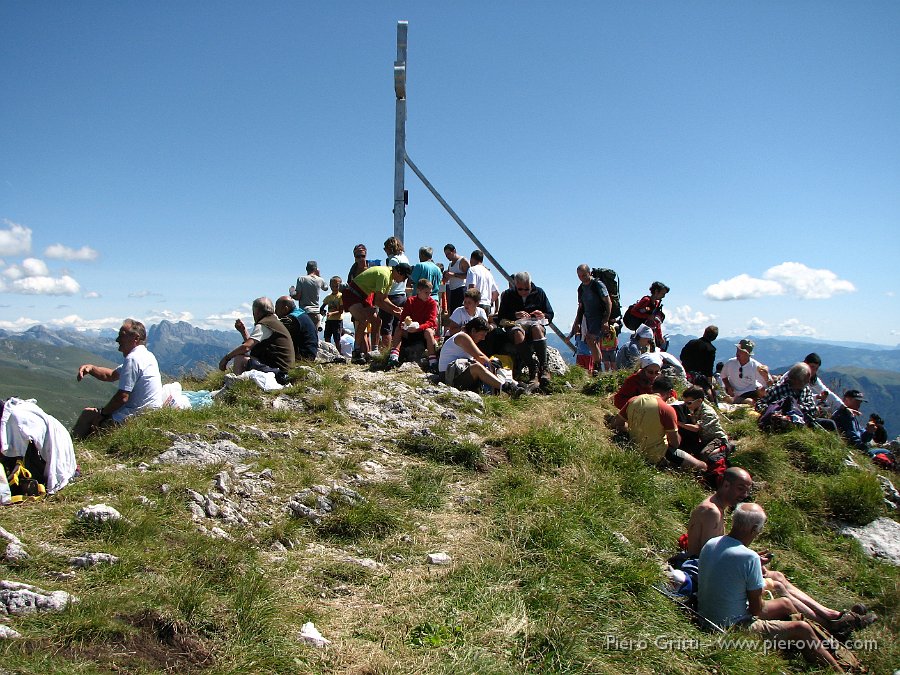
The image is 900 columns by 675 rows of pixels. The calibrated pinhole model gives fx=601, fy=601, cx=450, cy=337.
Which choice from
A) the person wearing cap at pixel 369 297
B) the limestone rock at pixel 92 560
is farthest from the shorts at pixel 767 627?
the person wearing cap at pixel 369 297

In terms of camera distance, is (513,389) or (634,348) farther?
(634,348)

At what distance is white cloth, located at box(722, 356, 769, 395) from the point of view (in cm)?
1371

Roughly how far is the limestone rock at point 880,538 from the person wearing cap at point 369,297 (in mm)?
8553

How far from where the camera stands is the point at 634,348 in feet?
44.2

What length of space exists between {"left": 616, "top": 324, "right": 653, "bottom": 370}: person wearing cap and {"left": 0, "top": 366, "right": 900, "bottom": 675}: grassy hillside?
3949mm

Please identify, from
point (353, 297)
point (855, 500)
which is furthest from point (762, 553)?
point (353, 297)

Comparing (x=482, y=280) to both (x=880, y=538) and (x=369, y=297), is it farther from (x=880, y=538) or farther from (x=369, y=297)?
(x=880, y=538)

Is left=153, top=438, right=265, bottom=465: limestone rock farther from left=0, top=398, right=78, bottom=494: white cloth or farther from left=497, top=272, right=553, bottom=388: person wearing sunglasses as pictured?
left=497, top=272, right=553, bottom=388: person wearing sunglasses

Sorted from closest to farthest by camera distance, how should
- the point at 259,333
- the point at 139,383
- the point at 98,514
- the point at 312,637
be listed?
the point at 312,637, the point at 98,514, the point at 139,383, the point at 259,333

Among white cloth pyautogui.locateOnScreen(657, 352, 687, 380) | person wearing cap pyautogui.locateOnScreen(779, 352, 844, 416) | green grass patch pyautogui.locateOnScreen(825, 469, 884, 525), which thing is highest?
white cloth pyautogui.locateOnScreen(657, 352, 687, 380)

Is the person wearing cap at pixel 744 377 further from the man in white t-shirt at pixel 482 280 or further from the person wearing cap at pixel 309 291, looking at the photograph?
the person wearing cap at pixel 309 291

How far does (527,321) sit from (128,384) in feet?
23.1

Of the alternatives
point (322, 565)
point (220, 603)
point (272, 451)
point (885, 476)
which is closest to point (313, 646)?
point (220, 603)

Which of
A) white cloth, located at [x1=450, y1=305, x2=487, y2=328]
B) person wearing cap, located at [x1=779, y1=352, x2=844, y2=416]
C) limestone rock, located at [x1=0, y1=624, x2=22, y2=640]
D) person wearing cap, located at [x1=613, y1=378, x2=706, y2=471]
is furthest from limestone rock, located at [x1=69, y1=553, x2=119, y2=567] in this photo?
person wearing cap, located at [x1=779, y1=352, x2=844, y2=416]
